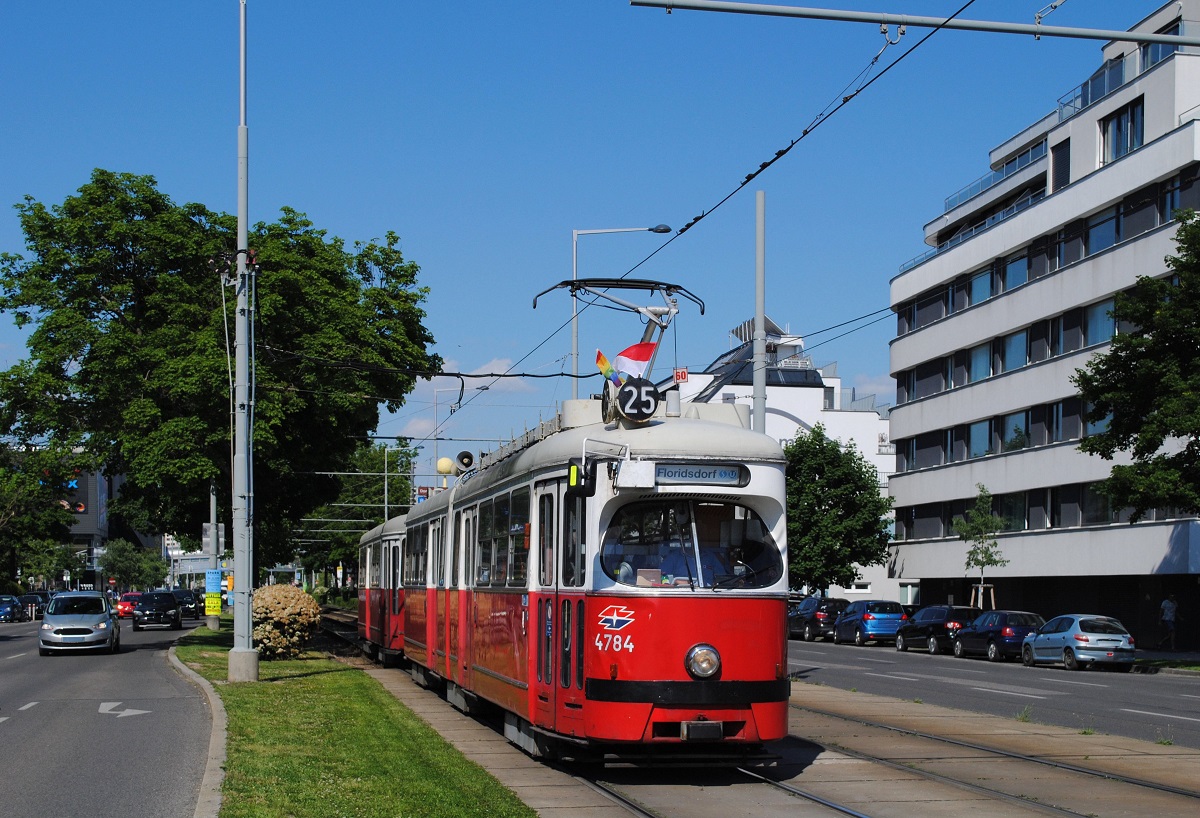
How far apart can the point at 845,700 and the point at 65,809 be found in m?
13.0

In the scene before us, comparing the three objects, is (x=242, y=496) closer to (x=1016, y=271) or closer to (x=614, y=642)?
(x=614, y=642)

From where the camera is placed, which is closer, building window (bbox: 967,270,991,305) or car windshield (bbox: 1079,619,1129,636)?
car windshield (bbox: 1079,619,1129,636)

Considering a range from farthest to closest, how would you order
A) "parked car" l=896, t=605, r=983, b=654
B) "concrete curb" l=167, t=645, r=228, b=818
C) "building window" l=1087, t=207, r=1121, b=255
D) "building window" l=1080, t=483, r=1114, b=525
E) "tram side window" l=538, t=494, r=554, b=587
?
"building window" l=1080, t=483, r=1114, b=525 → "building window" l=1087, t=207, r=1121, b=255 → "parked car" l=896, t=605, r=983, b=654 → "tram side window" l=538, t=494, r=554, b=587 → "concrete curb" l=167, t=645, r=228, b=818

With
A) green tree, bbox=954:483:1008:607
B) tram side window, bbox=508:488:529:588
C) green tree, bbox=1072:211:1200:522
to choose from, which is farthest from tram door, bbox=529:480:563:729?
green tree, bbox=954:483:1008:607

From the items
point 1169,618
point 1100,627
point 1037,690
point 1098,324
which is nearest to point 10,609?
point 1098,324

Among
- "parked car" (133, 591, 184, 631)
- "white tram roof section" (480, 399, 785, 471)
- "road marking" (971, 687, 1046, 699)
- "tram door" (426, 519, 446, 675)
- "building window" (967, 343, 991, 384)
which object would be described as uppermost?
"building window" (967, 343, 991, 384)

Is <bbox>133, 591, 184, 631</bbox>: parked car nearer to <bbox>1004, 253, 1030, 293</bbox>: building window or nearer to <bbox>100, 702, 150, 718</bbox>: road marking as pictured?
<bbox>1004, 253, 1030, 293</bbox>: building window

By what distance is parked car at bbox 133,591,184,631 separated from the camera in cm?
5644

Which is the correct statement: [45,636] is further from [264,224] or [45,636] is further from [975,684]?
[975,684]

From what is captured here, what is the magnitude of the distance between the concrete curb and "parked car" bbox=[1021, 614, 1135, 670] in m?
20.7

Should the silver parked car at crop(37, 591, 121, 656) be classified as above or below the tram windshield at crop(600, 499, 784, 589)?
below

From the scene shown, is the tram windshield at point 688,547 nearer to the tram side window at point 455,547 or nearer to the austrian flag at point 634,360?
the austrian flag at point 634,360

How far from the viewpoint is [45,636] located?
118 ft

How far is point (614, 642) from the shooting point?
11750mm
